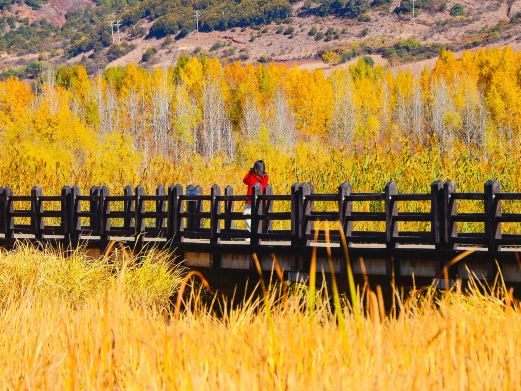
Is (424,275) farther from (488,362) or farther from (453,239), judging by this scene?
(488,362)

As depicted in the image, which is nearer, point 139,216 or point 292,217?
point 292,217

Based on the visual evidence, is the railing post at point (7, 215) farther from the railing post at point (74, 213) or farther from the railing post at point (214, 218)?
the railing post at point (214, 218)

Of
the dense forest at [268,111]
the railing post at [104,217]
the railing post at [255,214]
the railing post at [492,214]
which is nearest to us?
the railing post at [492,214]

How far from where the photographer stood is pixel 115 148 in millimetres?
43469

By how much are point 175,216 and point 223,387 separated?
15521mm

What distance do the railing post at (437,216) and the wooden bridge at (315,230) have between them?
0.6 inches

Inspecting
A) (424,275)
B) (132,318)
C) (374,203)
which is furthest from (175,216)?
(132,318)

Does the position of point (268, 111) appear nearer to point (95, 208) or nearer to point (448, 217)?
point (95, 208)

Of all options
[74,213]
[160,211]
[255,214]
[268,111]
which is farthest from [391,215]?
[268,111]

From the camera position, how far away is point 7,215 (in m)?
25.3

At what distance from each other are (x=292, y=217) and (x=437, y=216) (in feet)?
10.6

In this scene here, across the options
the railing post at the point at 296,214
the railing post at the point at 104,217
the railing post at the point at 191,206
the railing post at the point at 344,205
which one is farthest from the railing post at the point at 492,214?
the railing post at the point at 104,217

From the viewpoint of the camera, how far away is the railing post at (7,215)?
82.9ft

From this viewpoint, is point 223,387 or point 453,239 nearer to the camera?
point 223,387
